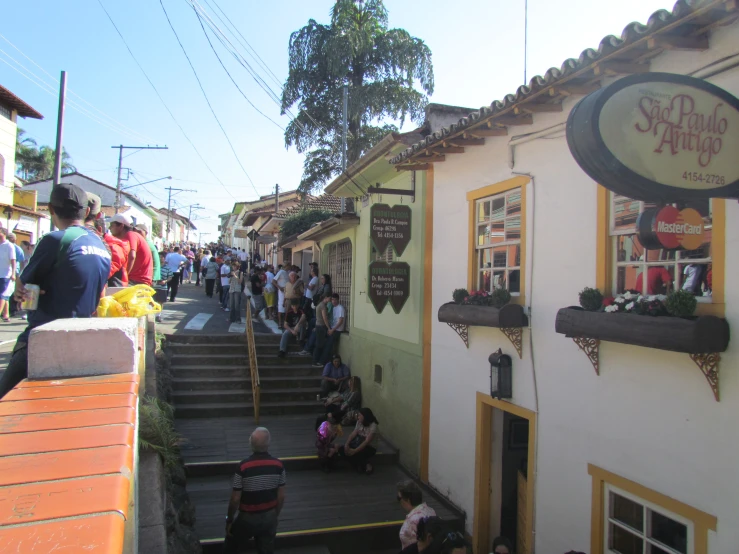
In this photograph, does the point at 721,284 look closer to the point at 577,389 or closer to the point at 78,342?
the point at 577,389

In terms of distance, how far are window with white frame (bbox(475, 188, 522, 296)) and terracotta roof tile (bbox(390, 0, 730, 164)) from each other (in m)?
1.04

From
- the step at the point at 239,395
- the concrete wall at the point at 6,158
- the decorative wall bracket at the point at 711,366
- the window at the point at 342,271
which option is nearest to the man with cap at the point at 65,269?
the decorative wall bracket at the point at 711,366

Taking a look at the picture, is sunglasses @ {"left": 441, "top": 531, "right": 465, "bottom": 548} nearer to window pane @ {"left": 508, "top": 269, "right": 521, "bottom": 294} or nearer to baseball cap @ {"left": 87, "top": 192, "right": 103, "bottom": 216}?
window pane @ {"left": 508, "top": 269, "right": 521, "bottom": 294}

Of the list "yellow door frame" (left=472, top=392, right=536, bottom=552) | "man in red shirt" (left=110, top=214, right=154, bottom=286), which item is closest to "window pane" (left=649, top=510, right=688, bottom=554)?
"yellow door frame" (left=472, top=392, right=536, bottom=552)

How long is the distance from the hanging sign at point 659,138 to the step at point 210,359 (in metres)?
10.8

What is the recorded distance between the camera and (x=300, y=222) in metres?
22.8

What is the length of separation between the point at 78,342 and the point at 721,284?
4236mm

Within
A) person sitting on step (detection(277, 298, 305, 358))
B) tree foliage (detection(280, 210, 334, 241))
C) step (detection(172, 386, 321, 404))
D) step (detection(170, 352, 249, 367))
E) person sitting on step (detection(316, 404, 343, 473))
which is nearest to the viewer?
person sitting on step (detection(316, 404, 343, 473))

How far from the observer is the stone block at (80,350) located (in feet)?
7.88

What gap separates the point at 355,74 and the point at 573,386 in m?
17.8

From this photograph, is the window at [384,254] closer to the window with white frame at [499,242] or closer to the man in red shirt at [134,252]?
the window with white frame at [499,242]

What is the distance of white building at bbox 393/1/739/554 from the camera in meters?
4.12

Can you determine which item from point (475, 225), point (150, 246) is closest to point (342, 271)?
point (475, 225)

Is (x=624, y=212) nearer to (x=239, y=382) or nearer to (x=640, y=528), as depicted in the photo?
(x=640, y=528)
